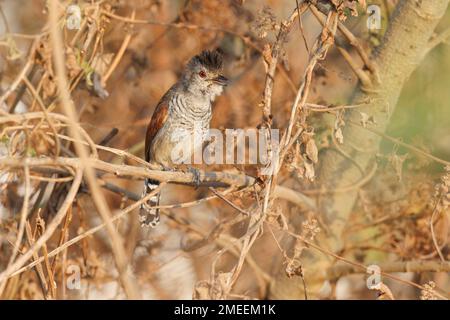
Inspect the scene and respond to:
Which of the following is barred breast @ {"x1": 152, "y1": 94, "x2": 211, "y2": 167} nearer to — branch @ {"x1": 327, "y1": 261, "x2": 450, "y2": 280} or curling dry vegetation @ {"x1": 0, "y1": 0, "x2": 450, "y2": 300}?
curling dry vegetation @ {"x1": 0, "y1": 0, "x2": 450, "y2": 300}

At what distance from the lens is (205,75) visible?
16.5 ft

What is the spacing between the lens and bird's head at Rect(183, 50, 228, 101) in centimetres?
484

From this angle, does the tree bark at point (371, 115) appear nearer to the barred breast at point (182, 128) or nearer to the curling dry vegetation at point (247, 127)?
the curling dry vegetation at point (247, 127)

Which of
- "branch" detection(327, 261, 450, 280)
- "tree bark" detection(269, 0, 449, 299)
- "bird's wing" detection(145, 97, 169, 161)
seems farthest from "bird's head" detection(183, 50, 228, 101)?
"branch" detection(327, 261, 450, 280)

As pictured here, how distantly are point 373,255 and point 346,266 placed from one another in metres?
0.68

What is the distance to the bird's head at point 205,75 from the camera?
4.84 metres

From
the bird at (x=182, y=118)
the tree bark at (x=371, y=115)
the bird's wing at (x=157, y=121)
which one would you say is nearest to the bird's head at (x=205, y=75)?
the bird at (x=182, y=118)

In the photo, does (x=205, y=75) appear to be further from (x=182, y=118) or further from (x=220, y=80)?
(x=182, y=118)

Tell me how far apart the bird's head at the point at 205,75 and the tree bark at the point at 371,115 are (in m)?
0.94
